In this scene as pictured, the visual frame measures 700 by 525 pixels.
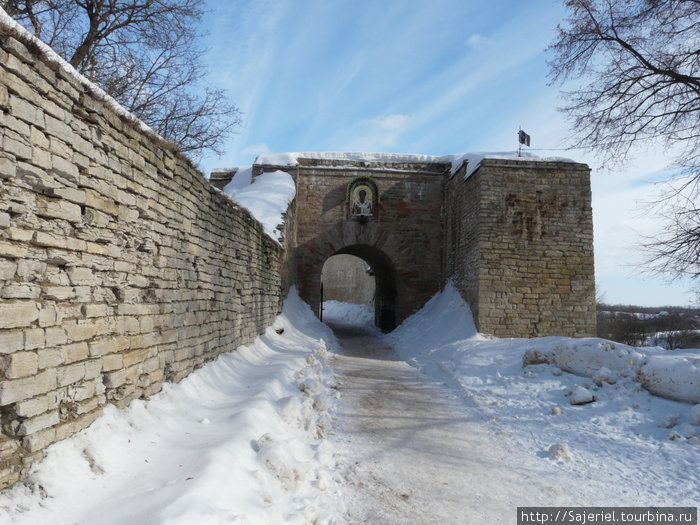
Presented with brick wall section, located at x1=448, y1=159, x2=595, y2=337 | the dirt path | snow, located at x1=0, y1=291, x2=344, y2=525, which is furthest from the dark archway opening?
snow, located at x1=0, y1=291, x2=344, y2=525

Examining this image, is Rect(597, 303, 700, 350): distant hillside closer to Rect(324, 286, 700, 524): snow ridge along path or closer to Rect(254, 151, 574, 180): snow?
Rect(254, 151, 574, 180): snow

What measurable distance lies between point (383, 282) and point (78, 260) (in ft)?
47.7

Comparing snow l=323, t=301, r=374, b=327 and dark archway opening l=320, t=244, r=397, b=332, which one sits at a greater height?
dark archway opening l=320, t=244, r=397, b=332

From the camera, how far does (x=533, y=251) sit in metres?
10.0

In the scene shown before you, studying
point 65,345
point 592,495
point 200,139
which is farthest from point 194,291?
point 200,139

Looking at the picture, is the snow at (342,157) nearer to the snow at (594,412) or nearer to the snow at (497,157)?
the snow at (497,157)

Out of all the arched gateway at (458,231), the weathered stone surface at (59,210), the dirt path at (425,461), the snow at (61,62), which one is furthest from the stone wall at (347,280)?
the weathered stone surface at (59,210)

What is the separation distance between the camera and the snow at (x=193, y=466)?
222 cm

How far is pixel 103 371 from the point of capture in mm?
3121

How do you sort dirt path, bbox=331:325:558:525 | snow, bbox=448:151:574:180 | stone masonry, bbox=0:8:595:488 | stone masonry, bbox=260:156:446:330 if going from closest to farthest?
stone masonry, bbox=0:8:595:488, dirt path, bbox=331:325:558:525, snow, bbox=448:151:574:180, stone masonry, bbox=260:156:446:330

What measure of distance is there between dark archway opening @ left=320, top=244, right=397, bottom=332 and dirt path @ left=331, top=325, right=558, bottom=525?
8.62 meters

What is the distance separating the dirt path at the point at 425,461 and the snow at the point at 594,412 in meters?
0.29

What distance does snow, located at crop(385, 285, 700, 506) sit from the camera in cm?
342

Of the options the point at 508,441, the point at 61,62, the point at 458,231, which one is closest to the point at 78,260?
the point at 61,62
